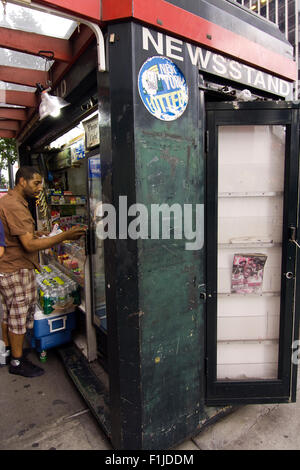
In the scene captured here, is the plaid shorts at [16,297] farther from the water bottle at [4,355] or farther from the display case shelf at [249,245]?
the display case shelf at [249,245]

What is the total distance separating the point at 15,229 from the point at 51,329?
1.35 metres

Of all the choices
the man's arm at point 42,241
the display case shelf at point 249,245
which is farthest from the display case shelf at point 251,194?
the man's arm at point 42,241

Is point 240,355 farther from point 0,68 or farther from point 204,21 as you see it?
point 0,68

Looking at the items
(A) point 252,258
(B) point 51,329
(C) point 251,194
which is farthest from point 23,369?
(C) point 251,194

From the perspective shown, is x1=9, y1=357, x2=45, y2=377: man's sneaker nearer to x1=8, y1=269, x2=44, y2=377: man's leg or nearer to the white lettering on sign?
x1=8, y1=269, x2=44, y2=377: man's leg

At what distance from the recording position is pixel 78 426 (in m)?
2.52

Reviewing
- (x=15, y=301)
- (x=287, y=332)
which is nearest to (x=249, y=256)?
(x=287, y=332)

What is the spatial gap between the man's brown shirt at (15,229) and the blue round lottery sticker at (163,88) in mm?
1879

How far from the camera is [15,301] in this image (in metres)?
3.22

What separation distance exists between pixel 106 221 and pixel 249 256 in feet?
4.44

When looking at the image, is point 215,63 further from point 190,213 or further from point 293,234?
point 293,234

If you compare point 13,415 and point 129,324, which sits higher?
point 129,324

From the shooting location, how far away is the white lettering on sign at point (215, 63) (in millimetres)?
1910
